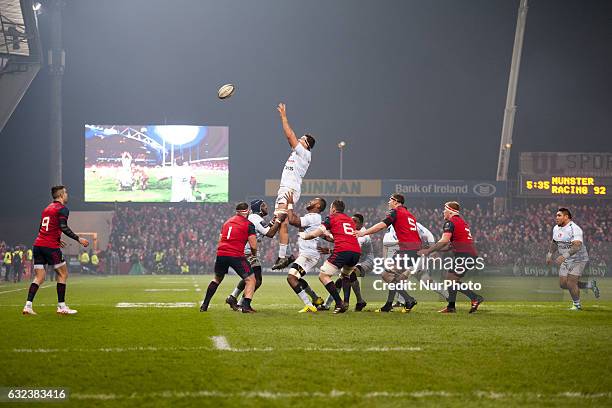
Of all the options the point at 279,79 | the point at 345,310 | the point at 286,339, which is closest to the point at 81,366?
the point at 286,339

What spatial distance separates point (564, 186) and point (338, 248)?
46.0 m

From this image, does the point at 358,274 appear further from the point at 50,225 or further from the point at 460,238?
the point at 50,225

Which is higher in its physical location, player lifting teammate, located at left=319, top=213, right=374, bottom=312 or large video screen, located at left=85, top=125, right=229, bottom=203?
large video screen, located at left=85, top=125, right=229, bottom=203

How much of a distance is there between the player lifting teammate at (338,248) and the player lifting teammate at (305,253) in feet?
1.48

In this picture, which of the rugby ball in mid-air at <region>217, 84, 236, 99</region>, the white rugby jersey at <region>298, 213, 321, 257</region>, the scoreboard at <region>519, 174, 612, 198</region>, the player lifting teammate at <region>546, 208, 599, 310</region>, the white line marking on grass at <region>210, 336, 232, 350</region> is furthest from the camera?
the scoreboard at <region>519, 174, 612, 198</region>

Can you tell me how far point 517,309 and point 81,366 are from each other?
1043 centimetres

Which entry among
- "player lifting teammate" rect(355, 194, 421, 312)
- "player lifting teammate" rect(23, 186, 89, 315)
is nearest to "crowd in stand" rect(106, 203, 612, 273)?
"player lifting teammate" rect(355, 194, 421, 312)

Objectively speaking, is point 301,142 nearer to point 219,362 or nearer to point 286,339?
point 286,339

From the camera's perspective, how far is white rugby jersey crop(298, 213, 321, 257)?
1509 cm

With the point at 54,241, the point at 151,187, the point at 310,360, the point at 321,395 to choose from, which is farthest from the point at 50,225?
the point at 151,187

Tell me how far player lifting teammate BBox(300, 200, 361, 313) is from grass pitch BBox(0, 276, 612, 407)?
0.95m

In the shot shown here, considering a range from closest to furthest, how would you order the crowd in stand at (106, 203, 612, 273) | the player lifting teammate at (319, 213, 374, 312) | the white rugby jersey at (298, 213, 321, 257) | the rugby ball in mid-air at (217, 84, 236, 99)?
the player lifting teammate at (319, 213, 374, 312), the white rugby jersey at (298, 213, 321, 257), the rugby ball in mid-air at (217, 84, 236, 99), the crowd in stand at (106, 203, 612, 273)

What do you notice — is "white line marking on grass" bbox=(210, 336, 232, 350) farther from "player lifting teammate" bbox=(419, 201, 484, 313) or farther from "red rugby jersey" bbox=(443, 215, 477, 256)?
"red rugby jersey" bbox=(443, 215, 477, 256)

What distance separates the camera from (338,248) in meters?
14.3
